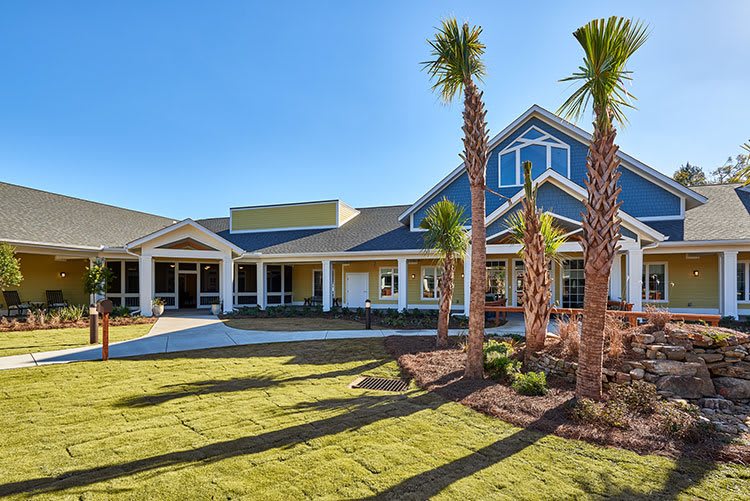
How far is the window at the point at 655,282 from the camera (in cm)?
1546

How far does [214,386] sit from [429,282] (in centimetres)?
1302

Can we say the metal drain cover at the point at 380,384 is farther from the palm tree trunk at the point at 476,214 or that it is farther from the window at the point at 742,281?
the window at the point at 742,281

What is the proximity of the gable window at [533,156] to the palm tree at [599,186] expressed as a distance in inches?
426

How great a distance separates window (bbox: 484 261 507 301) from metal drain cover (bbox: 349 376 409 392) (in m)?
11.1

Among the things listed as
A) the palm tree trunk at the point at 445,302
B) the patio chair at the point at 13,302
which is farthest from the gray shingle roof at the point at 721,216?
the patio chair at the point at 13,302

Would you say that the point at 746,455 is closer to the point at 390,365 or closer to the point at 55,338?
the point at 390,365

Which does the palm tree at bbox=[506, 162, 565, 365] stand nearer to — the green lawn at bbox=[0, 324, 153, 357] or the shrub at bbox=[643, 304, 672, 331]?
the shrub at bbox=[643, 304, 672, 331]

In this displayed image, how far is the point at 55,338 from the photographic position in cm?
1088

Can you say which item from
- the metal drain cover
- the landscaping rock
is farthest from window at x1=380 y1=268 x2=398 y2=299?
the landscaping rock

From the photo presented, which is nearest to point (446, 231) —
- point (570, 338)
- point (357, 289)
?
point (570, 338)

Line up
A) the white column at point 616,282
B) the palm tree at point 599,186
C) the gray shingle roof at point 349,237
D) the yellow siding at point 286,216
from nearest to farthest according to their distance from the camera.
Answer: the palm tree at point 599,186
the white column at point 616,282
the gray shingle roof at point 349,237
the yellow siding at point 286,216

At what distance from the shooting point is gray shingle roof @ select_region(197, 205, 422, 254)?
58.2ft

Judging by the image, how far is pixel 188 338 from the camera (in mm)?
11305

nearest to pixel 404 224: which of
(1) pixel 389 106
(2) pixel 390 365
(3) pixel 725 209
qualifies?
(1) pixel 389 106
